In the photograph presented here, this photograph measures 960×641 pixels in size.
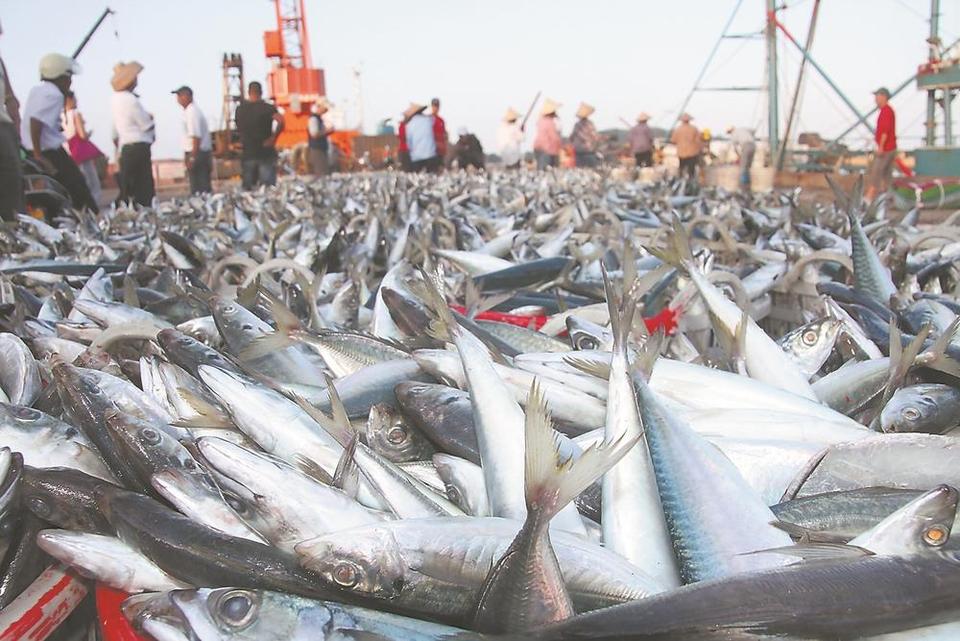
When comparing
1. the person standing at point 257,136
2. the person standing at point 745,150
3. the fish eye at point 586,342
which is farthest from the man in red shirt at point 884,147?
the fish eye at point 586,342

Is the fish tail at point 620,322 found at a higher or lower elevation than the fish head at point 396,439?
higher

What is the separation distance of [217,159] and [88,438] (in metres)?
24.6

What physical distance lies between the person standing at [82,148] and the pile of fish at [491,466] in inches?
291

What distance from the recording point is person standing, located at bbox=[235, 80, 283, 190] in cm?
1078

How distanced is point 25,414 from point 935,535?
6.13ft

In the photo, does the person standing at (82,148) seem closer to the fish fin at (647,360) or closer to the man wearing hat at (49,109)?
the man wearing hat at (49,109)

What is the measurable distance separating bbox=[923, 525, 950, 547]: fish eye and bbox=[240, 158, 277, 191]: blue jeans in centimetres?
1150

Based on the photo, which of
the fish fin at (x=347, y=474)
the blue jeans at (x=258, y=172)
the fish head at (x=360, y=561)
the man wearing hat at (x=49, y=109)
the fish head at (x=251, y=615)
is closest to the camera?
the fish head at (x=251, y=615)

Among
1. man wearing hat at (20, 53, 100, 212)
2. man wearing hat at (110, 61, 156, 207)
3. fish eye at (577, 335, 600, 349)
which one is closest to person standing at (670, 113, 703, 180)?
man wearing hat at (110, 61, 156, 207)

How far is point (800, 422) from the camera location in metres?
1.69

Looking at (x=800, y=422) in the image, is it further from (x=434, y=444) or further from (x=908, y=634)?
(x=434, y=444)

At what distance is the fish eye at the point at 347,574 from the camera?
3.77 ft

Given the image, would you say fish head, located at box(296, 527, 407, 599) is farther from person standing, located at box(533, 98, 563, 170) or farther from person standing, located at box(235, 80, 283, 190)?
person standing, located at box(533, 98, 563, 170)

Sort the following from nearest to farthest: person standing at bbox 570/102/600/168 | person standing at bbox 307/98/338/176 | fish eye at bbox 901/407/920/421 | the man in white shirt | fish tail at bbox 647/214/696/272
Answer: fish eye at bbox 901/407/920/421, fish tail at bbox 647/214/696/272, the man in white shirt, person standing at bbox 307/98/338/176, person standing at bbox 570/102/600/168
